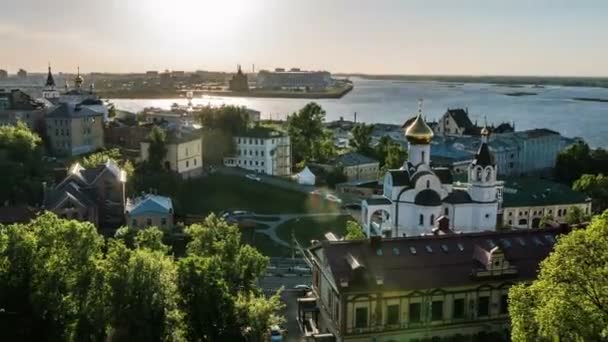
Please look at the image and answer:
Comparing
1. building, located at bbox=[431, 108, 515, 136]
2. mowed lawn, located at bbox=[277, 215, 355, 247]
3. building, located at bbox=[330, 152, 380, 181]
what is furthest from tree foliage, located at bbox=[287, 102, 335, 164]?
building, located at bbox=[431, 108, 515, 136]

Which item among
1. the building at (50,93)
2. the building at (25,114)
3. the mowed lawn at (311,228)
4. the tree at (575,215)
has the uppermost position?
the building at (50,93)

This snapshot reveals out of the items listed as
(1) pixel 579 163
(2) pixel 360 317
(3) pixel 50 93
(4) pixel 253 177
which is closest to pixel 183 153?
(4) pixel 253 177

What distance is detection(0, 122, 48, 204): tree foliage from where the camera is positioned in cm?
4706

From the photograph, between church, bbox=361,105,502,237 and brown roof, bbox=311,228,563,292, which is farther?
church, bbox=361,105,502,237

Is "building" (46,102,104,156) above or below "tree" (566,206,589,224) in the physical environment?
above

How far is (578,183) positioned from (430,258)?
35925mm

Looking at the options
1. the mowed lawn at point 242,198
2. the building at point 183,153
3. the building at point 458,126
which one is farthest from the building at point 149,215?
the building at point 458,126

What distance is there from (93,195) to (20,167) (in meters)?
6.95

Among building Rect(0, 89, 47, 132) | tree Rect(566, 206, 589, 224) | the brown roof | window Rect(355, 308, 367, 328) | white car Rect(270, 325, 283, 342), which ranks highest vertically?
building Rect(0, 89, 47, 132)

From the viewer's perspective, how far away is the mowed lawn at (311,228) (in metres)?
46.3

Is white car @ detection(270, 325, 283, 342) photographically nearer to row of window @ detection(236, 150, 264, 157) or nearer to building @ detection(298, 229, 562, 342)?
building @ detection(298, 229, 562, 342)

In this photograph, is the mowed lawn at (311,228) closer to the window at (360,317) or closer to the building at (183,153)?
the building at (183,153)

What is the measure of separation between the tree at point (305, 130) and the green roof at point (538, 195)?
27061 mm

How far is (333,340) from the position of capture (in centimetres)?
2652
